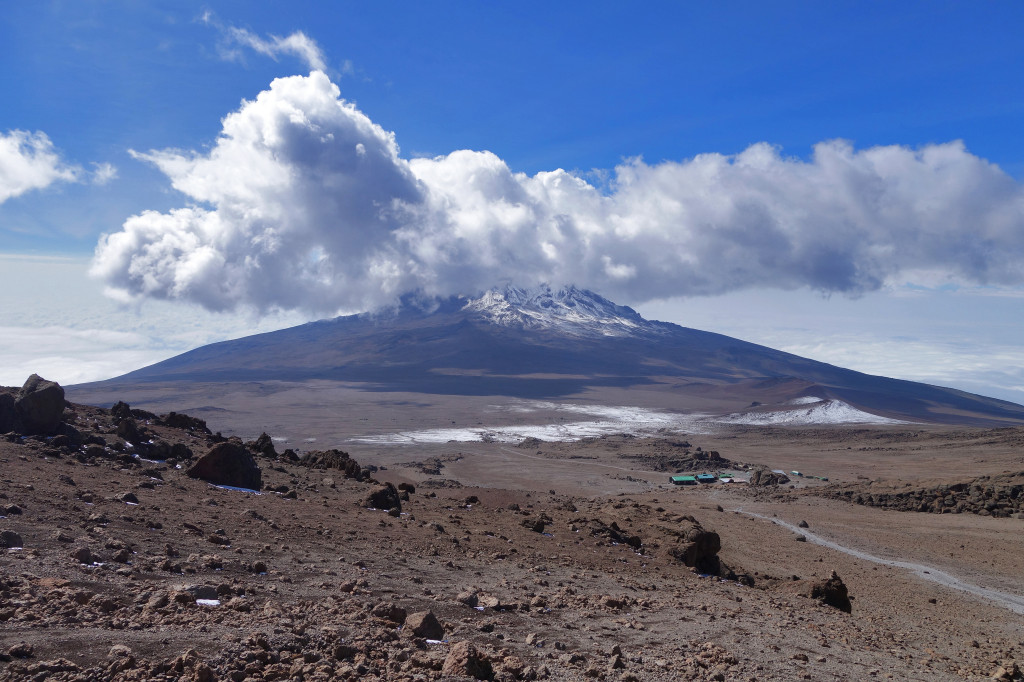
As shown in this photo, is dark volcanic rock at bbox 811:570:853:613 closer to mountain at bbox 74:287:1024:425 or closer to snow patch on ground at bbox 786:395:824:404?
mountain at bbox 74:287:1024:425

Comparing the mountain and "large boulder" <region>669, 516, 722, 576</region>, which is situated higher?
the mountain

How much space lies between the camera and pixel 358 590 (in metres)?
7.98

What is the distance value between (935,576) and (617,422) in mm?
79494

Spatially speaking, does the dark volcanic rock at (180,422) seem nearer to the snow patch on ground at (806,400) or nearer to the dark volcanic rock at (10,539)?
the dark volcanic rock at (10,539)

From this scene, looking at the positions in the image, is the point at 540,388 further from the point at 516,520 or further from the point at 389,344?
the point at 516,520

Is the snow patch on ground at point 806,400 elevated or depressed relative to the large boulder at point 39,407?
elevated

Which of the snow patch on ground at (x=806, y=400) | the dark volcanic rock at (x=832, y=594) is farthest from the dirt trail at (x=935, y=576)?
the snow patch on ground at (x=806, y=400)

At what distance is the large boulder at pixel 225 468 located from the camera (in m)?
13.7

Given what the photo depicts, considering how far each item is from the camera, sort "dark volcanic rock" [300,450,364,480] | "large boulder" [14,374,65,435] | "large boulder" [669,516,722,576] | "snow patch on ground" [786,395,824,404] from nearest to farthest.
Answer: "large boulder" [669,516,722,576] → "large boulder" [14,374,65,435] → "dark volcanic rock" [300,450,364,480] → "snow patch on ground" [786,395,824,404]

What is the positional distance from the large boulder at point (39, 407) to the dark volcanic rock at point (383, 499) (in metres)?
7.88

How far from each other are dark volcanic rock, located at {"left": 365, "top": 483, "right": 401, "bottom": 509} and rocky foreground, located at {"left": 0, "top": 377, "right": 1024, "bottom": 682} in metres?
0.05

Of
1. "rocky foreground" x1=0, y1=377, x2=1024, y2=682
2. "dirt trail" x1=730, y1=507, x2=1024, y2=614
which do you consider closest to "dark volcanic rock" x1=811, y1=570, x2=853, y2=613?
"rocky foreground" x1=0, y1=377, x2=1024, y2=682

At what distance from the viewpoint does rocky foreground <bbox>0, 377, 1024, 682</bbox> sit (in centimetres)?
550

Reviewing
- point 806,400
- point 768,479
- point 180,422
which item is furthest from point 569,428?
point 180,422
